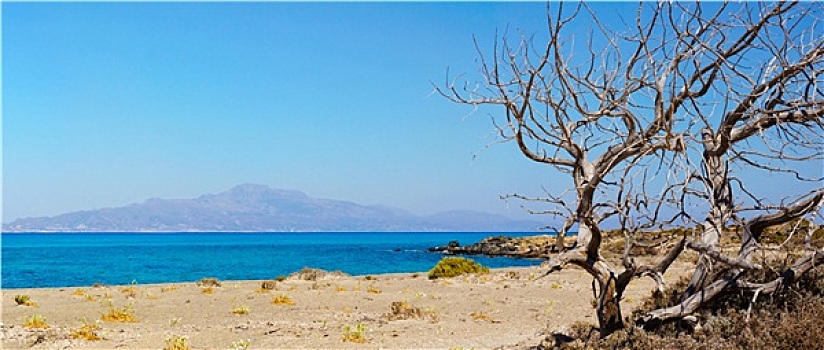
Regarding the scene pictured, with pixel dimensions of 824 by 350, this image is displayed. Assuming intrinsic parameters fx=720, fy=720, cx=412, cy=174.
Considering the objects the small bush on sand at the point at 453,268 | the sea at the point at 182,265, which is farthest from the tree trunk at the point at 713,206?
the sea at the point at 182,265

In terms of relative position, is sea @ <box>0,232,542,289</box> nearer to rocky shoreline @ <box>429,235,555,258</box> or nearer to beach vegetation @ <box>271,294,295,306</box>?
rocky shoreline @ <box>429,235,555,258</box>

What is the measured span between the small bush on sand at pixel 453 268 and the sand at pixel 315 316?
206 inches

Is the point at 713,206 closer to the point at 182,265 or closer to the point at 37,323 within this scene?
the point at 37,323

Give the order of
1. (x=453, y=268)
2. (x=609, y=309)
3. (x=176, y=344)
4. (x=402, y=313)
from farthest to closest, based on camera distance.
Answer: (x=453, y=268)
(x=402, y=313)
(x=176, y=344)
(x=609, y=309)

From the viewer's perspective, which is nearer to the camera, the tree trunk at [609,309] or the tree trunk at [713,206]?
the tree trunk at [713,206]

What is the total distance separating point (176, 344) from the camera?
9.70m

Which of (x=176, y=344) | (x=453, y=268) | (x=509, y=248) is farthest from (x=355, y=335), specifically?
(x=509, y=248)

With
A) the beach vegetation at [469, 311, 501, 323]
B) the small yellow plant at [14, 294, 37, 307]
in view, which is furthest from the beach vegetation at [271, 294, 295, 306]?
the small yellow plant at [14, 294, 37, 307]

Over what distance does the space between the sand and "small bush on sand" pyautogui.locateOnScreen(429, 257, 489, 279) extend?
5238 millimetres

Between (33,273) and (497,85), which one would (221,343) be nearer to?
(497,85)

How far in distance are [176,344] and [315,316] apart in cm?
400

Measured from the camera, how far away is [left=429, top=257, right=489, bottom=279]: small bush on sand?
2648 cm

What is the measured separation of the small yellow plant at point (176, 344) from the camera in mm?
9548

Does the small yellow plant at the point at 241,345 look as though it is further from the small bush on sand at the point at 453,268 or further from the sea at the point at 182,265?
the sea at the point at 182,265
